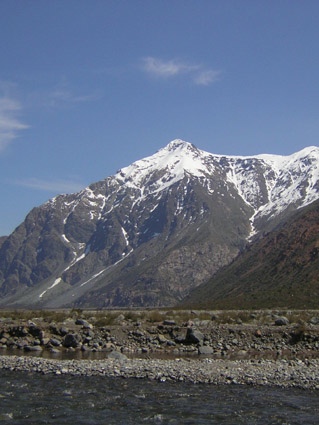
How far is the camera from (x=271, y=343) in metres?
48.5

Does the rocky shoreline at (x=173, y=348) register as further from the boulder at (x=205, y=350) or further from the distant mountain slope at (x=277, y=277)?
the distant mountain slope at (x=277, y=277)

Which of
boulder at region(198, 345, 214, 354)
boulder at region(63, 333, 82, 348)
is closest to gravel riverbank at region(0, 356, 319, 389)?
boulder at region(198, 345, 214, 354)

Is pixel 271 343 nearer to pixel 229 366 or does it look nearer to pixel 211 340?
pixel 211 340

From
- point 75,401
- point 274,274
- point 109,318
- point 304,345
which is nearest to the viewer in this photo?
point 75,401

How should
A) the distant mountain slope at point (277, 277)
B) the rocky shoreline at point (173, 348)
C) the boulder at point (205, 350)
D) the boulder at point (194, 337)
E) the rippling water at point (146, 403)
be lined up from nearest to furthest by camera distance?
the rippling water at point (146, 403) < the rocky shoreline at point (173, 348) < the boulder at point (205, 350) < the boulder at point (194, 337) < the distant mountain slope at point (277, 277)

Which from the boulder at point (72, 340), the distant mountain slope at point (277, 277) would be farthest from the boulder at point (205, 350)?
the distant mountain slope at point (277, 277)

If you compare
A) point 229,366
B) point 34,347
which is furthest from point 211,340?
point 34,347

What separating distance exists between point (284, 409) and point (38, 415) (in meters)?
11.3

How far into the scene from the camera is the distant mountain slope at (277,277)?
10838 centimetres

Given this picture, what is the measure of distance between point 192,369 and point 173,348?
11684 mm

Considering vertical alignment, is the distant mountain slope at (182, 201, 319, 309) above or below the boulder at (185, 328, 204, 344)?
above

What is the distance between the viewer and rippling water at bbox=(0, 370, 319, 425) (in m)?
25.3

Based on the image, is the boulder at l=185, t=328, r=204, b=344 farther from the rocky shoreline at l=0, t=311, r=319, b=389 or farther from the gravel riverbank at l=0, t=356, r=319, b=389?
the gravel riverbank at l=0, t=356, r=319, b=389

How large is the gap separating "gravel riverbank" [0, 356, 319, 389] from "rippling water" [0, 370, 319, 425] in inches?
56.2
